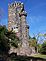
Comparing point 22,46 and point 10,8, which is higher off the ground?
point 10,8

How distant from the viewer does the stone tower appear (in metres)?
61.2

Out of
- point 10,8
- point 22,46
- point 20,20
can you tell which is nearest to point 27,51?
point 22,46

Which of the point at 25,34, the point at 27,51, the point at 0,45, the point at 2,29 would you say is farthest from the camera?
the point at 25,34

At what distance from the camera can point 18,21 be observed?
206 ft

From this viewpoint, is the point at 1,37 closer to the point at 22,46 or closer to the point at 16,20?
the point at 22,46

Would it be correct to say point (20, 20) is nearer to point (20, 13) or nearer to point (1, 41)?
point (20, 13)

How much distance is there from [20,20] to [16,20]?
1.37 metres

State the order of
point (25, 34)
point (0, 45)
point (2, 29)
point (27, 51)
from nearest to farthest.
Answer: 1. point (0, 45)
2. point (2, 29)
3. point (27, 51)
4. point (25, 34)

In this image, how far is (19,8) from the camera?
6250 centimetres

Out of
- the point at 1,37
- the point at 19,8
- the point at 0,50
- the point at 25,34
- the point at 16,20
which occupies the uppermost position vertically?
the point at 19,8

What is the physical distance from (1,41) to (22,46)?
2071 centimetres

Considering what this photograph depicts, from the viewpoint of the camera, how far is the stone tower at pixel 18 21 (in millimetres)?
61219

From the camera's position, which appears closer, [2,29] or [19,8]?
[2,29]

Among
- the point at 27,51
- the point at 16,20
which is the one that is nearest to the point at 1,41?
the point at 27,51
